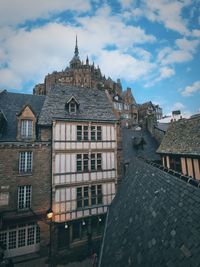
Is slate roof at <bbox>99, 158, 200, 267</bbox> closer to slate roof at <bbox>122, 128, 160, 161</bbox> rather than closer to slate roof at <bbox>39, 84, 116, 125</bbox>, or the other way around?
slate roof at <bbox>39, 84, 116, 125</bbox>

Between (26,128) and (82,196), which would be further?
(82,196)

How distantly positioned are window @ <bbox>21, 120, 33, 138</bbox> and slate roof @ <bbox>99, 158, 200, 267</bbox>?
10.9m

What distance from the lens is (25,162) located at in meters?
13.9

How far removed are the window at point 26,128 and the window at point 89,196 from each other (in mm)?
6477

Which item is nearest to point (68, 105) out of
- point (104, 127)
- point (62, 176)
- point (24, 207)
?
point (104, 127)

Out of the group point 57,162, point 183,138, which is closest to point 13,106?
point 57,162

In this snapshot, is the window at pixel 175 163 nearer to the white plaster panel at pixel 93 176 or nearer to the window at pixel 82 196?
the white plaster panel at pixel 93 176

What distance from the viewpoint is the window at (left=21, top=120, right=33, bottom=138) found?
46.7 ft

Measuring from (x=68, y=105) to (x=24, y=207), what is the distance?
960cm

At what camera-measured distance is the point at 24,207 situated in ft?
44.2

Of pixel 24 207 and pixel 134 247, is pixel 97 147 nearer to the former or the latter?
pixel 24 207

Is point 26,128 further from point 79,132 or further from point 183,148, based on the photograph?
point 183,148

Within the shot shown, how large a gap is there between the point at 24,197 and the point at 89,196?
5.53 m

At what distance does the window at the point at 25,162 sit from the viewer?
545 inches
